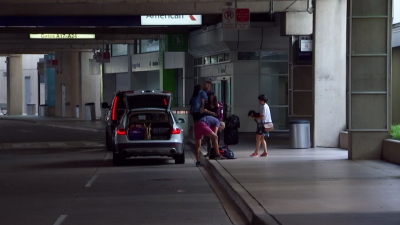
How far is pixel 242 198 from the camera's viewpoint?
10.9m

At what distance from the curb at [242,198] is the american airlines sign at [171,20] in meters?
12.1

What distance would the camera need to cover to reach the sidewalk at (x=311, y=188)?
9.27 metres

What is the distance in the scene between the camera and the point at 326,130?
71.6 feet

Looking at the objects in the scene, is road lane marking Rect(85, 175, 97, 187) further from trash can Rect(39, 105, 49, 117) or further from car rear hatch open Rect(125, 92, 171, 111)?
trash can Rect(39, 105, 49, 117)

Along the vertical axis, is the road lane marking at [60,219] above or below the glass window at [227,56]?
below

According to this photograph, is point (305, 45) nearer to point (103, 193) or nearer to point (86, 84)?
point (103, 193)

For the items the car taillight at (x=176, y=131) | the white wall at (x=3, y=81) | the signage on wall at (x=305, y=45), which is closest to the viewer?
the car taillight at (x=176, y=131)

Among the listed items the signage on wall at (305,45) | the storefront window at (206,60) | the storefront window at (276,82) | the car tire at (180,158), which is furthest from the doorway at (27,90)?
the car tire at (180,158)

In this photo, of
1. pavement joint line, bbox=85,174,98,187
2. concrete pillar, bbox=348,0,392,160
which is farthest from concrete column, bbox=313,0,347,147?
pavement joint line, bbox=85,174,98,187

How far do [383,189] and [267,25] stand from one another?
1792 cm

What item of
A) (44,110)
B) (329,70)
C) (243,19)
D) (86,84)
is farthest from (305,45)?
(44,110)

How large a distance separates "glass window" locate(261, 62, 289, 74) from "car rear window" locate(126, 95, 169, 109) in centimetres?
→ 1090

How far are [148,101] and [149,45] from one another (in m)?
23.7

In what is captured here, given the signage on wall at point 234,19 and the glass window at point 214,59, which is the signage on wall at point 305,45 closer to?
the signage on wall at point 234,19
